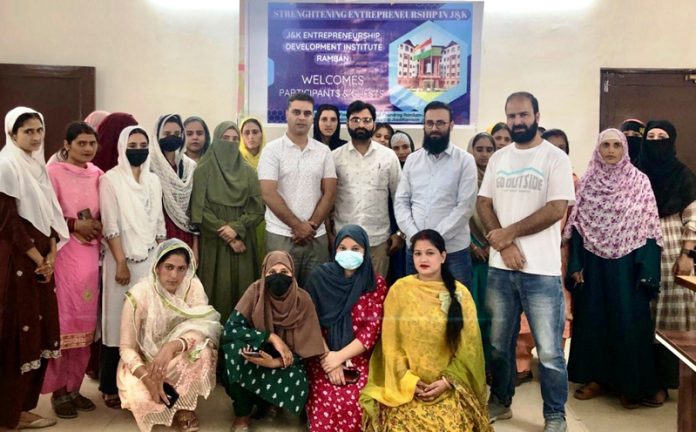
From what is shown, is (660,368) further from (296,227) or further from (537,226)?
(296,227)

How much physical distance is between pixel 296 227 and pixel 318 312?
0.48 m

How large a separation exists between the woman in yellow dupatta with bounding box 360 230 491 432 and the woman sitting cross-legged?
0.77 m

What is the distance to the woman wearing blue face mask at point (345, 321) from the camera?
2.55m

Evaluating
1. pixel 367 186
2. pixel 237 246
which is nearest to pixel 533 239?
pixel 367 186

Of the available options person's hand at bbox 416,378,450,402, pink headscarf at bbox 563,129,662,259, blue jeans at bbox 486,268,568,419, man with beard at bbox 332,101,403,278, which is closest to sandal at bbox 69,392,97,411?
man with beard at bbox 332,101,403,278

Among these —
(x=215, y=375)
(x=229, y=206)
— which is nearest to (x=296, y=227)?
(x=229, y=206)

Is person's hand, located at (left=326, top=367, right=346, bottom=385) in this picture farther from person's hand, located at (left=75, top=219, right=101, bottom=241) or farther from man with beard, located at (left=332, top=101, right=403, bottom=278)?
person's hand, located at (left=75, top=219, right=101, bottom=241)

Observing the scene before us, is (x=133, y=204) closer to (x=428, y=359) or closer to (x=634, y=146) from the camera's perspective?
(x=428, y=359)

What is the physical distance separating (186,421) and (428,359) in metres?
1.12

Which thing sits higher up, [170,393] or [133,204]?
[133,204]

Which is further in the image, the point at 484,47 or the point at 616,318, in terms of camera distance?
the point at 484,47

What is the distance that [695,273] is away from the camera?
2908mm

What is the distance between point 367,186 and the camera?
306 cm

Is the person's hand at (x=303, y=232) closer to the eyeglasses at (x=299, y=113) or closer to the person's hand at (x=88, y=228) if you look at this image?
the eyeglasses at (x=299, y=113)
